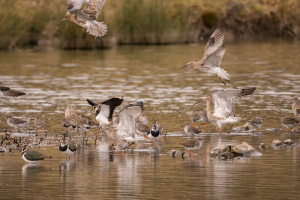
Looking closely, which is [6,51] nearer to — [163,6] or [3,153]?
[163,6]

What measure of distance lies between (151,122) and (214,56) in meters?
2.57

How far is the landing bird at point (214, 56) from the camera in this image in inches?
589

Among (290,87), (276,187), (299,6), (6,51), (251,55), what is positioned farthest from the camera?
(299,6)

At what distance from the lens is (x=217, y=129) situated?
615 inches

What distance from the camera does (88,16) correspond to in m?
12.9

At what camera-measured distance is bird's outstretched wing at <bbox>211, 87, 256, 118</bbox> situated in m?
14.3

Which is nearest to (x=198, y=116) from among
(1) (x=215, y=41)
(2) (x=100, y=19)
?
(1) (x=215, y=41)

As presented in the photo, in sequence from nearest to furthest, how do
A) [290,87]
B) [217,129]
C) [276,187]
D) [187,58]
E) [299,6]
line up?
1. [276,187]
2. [217,129]
3. [290,87]
4. [187,58]
5. [299,6]

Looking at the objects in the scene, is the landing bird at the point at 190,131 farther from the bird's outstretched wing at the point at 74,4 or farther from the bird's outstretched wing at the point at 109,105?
the bird's outstretched wing at the point at 74,4

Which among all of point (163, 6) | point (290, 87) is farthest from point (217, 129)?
point (163, 6)

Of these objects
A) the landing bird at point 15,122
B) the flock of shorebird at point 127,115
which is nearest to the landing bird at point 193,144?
the flock of shorebird at point 127,115

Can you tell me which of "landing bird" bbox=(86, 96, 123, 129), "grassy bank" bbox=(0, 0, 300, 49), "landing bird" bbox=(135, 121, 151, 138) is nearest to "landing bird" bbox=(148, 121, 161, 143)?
"landing bird" bbox=(135, 121, 151, 138)

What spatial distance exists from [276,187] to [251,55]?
29428 millimetres

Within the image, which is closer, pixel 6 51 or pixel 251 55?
pixel 251 55
